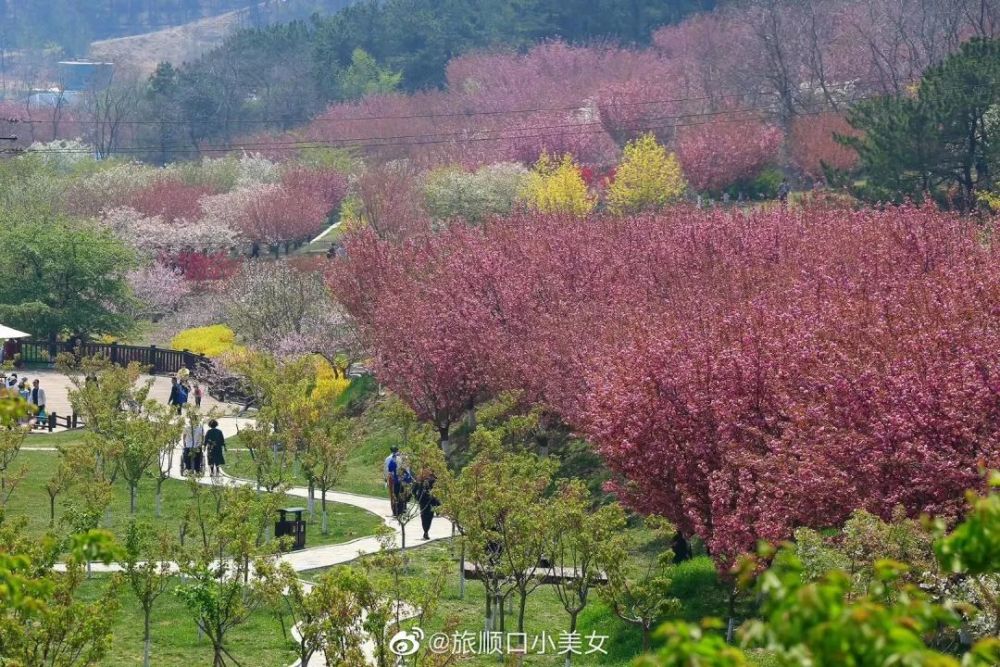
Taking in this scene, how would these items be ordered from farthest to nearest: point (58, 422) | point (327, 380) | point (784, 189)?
point (784, 189), point (327, 380), point (58, 422)

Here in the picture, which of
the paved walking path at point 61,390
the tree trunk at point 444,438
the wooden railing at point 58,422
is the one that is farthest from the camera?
the paved walking path at point 61,390

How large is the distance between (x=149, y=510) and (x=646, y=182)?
36800 mm

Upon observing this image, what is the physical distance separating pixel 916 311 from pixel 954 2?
54.5 meters

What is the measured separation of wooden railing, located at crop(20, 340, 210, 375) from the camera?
48.6 meters

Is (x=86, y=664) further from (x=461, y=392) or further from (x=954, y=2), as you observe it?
(x=954, y=2)

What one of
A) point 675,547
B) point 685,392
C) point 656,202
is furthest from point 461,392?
point 656,202

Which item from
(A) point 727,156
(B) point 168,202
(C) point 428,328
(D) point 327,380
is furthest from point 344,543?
(B) point 168,202

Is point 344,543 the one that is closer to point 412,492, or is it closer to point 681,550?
point 412,492

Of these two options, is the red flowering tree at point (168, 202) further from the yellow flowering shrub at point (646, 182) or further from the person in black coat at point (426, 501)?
the person in black coat at point (426, 501)

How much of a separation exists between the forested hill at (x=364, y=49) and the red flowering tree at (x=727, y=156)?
129 ft

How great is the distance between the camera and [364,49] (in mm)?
113250

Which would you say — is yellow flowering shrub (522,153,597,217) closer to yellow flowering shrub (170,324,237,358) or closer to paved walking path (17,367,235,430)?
yellow flowering shrub (170,324,237,358)

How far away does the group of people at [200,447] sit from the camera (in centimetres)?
2931

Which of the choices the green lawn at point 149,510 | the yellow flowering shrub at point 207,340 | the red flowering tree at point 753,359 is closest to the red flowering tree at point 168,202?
the yellow flowering shrub at point 207,340
